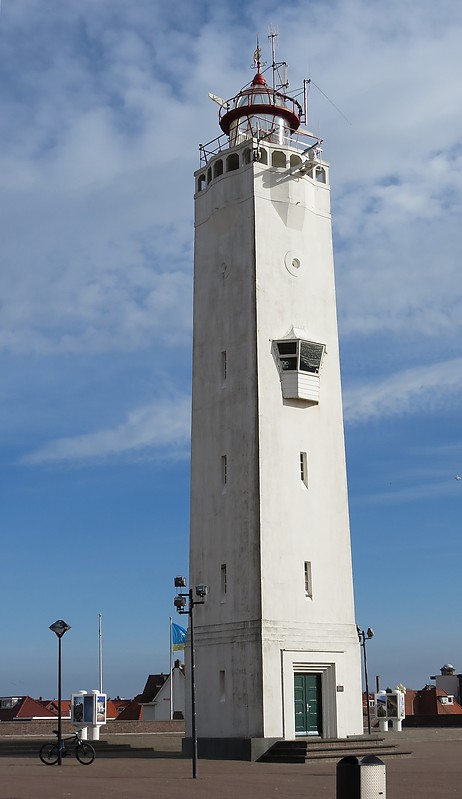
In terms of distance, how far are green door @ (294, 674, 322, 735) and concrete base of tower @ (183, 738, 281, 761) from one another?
5.83 feet

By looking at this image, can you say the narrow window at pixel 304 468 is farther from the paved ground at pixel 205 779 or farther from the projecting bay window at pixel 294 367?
the paved ground at pixel 205 779

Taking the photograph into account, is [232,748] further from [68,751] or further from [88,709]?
[88,709]

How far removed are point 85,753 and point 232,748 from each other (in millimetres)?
6340

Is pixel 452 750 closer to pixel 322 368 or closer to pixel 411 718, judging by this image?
pixel 322 368

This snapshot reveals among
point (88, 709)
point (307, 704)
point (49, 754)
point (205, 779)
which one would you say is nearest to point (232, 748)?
point (307, 704)

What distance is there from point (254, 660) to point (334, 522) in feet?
21.3

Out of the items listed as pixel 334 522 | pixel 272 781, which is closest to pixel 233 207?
pixel 334 522

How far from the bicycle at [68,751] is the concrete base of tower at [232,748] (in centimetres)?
577

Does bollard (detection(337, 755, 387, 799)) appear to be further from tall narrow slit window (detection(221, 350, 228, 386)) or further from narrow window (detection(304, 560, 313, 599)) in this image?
tall narrow slit window (detection(221, 350, 228, 386))

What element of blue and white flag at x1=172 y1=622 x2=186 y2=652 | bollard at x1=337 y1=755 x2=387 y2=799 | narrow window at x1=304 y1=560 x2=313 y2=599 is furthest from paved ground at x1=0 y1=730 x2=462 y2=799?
blue and white flag at x1=172 y1=622 x2=186 y2=652

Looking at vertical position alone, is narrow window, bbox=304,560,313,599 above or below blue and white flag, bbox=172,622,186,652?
above

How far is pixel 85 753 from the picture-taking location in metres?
32.9

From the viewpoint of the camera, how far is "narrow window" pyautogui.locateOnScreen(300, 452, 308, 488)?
130 ft

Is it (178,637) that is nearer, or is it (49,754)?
(49,754)
